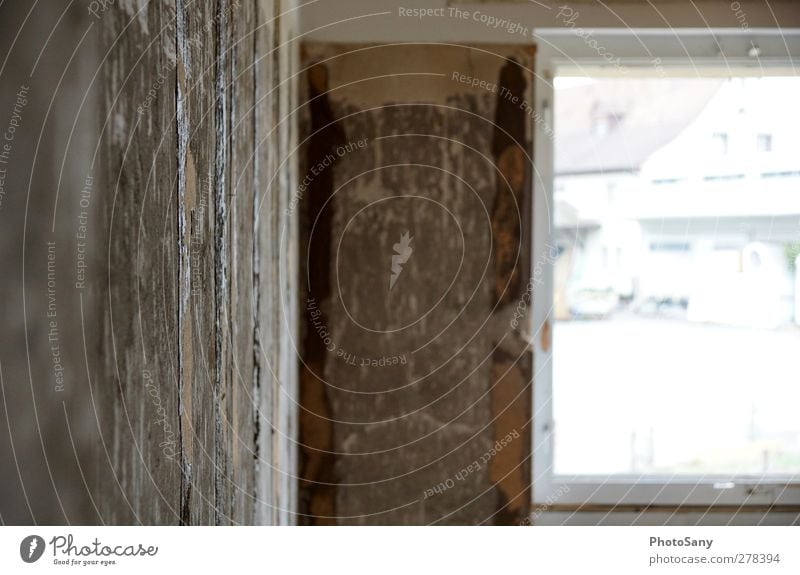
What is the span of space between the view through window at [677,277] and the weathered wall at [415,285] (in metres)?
0.08

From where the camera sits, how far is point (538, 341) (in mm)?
704

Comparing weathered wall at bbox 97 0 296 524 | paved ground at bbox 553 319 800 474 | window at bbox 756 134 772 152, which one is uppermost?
window at bbox 756 134 772 152

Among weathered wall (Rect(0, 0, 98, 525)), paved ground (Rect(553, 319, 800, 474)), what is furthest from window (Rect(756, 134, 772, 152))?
weathered wall (Rect(0, 0, 98, 525))

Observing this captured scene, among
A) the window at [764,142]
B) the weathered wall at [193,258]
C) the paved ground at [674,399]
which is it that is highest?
the window at [764,142]

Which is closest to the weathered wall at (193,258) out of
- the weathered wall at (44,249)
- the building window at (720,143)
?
the weathered wall at (44,249)

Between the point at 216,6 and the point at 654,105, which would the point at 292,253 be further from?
the point at 654,105

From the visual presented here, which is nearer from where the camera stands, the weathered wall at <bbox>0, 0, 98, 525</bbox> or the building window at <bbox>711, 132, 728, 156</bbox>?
the weathered wall at <bbox>0, 0, 98, 525</bbox>

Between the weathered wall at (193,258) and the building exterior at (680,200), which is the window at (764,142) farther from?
the weathered wall at (193,258)

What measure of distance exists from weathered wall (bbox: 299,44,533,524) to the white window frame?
0.08 ft

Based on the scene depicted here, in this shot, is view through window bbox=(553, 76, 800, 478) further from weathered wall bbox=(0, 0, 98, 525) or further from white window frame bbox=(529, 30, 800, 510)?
weathered wall bbox=(0, 0, 98, 525)

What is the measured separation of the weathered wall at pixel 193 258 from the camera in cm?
33

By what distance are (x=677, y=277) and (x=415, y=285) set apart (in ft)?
1.06

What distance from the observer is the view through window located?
2.34 feet

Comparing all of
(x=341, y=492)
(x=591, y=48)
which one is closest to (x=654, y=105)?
(x=591, y=48)
